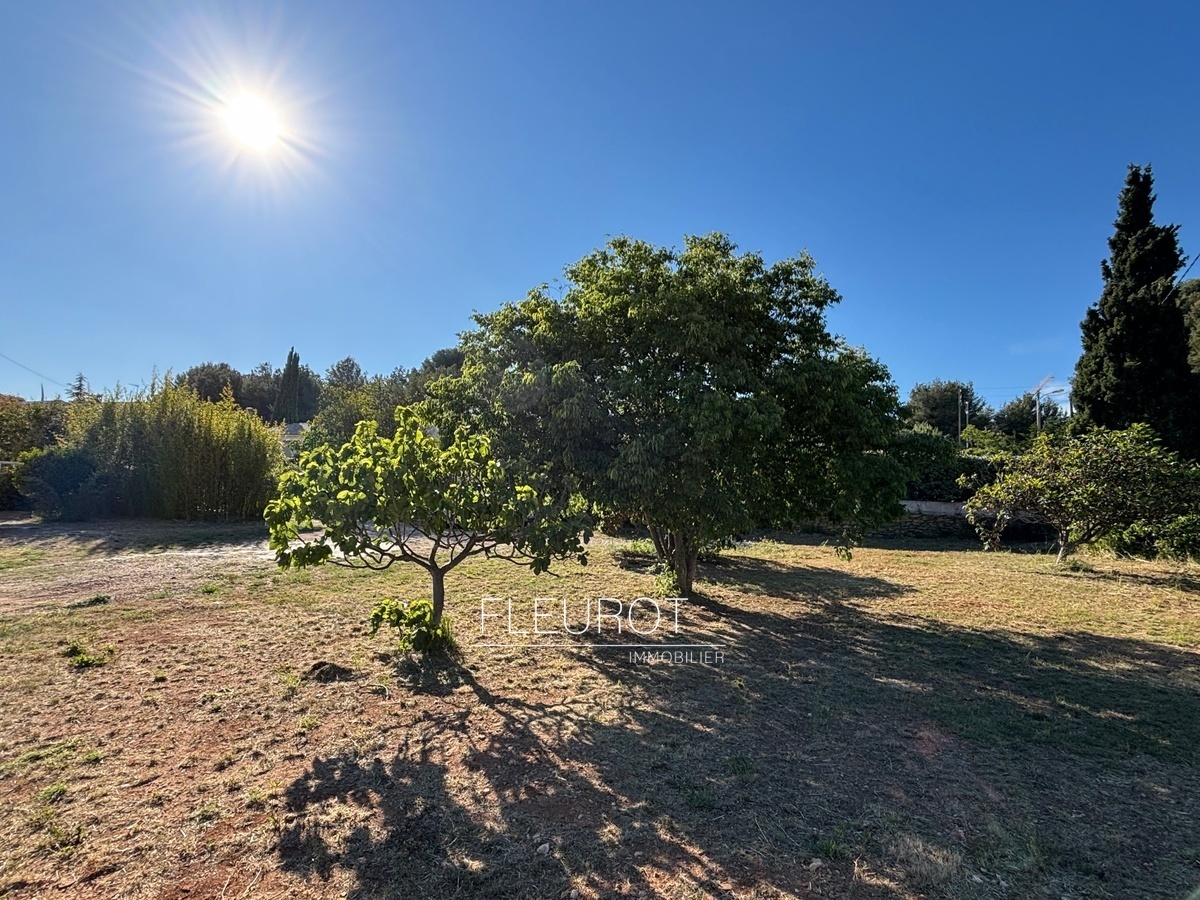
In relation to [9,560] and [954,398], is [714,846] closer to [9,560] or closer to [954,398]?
[9,560]

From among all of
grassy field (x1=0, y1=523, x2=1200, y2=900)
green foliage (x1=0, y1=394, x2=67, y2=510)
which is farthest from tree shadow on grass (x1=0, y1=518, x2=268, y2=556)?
green foliage (x1=0, y1=394, x2=67, y2=510)

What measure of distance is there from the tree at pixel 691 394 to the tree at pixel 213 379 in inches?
1370

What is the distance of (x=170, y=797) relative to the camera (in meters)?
2.55

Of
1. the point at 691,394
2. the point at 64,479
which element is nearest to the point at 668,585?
the point at 691,394

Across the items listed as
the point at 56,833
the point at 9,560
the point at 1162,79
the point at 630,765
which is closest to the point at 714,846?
the point at 630,765

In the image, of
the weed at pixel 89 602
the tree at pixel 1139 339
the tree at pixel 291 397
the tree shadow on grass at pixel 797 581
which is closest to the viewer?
the weed at pixel 89 602

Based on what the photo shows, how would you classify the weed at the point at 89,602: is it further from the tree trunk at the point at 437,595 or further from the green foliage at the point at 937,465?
the green foliage at the point at 937,465

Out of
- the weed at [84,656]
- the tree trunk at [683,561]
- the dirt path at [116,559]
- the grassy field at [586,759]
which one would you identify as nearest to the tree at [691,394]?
the tree trunk at [683,561]

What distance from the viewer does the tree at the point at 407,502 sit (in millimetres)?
3846

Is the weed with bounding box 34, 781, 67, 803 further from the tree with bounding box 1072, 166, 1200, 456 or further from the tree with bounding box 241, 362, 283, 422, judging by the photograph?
the tree with bounding box 241, 362, 283, 422

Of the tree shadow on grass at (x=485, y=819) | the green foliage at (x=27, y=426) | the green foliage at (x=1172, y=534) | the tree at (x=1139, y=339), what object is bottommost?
the tree shadow on grass at (x=485, y=819)

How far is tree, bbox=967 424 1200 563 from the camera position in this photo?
8.83 meters

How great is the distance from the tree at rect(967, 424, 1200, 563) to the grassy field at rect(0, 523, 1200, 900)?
363cm

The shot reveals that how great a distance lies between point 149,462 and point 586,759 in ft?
47.4
